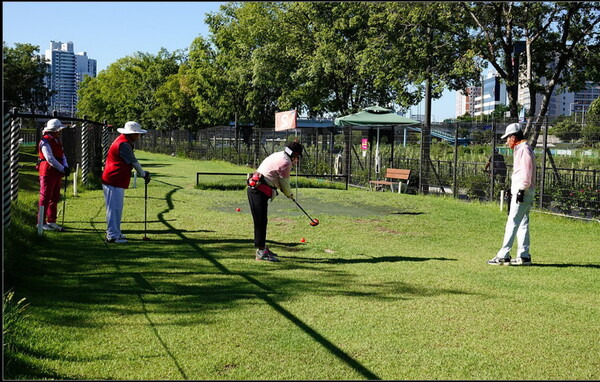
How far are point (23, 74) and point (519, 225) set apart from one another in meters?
67.7

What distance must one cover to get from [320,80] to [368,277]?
1013 inches

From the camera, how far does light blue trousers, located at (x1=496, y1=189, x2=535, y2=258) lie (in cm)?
934

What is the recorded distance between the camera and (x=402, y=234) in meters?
12.5

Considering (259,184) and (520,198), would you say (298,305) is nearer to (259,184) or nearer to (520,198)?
(259,184)

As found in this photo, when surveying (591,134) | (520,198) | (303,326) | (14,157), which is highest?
(591,134)

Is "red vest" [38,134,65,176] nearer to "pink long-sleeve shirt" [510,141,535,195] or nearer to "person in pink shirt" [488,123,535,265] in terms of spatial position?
"person in pink shirt" [488,123,535,265]

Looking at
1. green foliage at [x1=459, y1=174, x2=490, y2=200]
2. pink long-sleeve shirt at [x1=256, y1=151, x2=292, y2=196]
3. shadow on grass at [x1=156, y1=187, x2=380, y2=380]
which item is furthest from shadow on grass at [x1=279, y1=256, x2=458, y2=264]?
green foliage at [x1=459, y1=174, x2=490, y2=200]

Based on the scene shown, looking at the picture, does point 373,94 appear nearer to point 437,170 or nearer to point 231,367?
point 437,170

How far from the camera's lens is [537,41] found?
21500mm

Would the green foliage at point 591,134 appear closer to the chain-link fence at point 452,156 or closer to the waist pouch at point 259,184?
the chain-link fence at point 452,156

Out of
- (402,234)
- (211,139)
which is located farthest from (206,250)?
(211,139)

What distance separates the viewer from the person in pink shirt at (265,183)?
919cm

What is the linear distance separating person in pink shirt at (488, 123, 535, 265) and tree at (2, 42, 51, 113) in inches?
2394

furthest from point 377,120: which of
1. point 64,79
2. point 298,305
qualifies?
point 64,79
